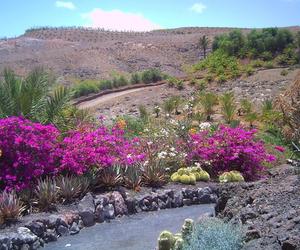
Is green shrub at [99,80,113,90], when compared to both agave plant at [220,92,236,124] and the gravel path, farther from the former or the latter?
the gravel path

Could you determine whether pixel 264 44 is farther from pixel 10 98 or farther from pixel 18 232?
pixel 18 232

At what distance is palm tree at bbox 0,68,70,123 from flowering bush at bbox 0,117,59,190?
68.4 inches

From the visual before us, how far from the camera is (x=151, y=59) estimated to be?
66875 millimetres

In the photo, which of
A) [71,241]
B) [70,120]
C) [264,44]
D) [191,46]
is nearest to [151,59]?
[191,46]

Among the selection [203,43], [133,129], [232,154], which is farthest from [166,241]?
[203,43]

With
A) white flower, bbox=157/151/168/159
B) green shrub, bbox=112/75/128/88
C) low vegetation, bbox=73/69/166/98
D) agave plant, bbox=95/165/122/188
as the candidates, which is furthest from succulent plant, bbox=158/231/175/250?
green shrub, bbox=112/75/128/88

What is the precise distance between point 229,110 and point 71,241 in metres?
14.0

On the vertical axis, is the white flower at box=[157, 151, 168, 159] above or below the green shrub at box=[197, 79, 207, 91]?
below

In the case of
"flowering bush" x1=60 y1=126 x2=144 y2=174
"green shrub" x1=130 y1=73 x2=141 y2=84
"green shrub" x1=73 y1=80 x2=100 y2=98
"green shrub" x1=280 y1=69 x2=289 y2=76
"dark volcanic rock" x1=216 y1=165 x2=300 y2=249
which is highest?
"green shrub" x1=130 y1=73 x2=141 y2=84

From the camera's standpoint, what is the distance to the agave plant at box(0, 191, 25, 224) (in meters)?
8.23

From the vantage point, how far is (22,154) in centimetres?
945

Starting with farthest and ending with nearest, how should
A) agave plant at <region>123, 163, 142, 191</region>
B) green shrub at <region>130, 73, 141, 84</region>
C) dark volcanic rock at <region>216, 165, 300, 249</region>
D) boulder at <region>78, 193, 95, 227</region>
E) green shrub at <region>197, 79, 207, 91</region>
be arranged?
green shrub at <region>130, 73, 141, 84</region> → green shrub at <region>197, 79, 207, 91</region> → agave plant at <region>123, 163, 142, 191</region> → boulder at <region>78, 193, 95, 227</region> → dark volcanic rock at <region>216, 165, 300, 249</region>

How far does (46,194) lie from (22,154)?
3.13 ft

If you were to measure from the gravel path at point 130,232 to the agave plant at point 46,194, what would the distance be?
30.1 inches
